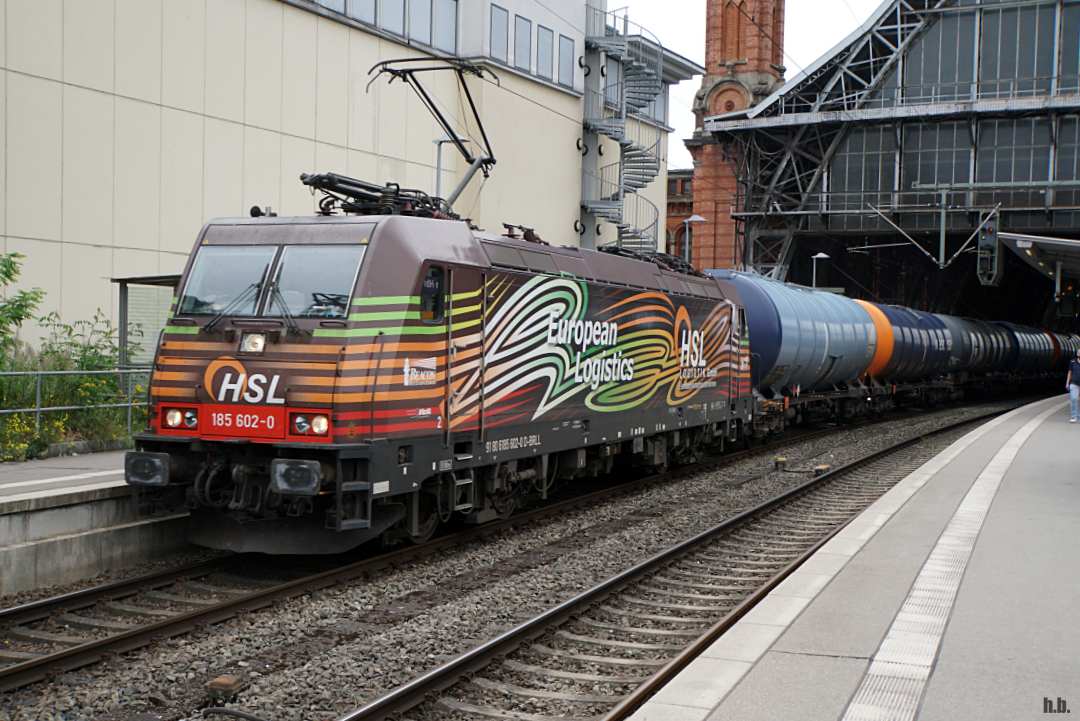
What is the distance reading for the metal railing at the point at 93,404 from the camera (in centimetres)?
1386

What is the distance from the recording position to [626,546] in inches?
475

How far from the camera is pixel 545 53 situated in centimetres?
3369

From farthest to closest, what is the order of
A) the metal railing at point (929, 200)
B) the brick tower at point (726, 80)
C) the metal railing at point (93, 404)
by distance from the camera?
1. the brick tower at point (726, 80)
2. the metal railing at point (929, 200)
3. the metal railing at point (93, 404)

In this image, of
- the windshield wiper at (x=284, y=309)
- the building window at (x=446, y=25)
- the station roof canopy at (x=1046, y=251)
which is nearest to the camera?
the windshield wiper at (x=284, y=309)

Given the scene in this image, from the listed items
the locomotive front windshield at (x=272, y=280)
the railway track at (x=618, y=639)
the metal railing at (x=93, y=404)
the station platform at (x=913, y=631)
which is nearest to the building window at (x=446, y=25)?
the metal railing at (x=93, y=404)

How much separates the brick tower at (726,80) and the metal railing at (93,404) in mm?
57416

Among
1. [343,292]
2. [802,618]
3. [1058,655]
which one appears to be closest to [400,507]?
[343,292]

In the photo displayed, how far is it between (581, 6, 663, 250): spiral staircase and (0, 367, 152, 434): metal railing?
2118cm

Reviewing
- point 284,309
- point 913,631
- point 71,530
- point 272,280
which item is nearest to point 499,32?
point 272,280

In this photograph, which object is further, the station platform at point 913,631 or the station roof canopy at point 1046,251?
the station roof canopy at point 1046,251

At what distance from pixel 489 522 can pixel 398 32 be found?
18.5 m

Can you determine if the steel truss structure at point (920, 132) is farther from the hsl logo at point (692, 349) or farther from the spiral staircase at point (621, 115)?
the hsl logo at point (692, 349)

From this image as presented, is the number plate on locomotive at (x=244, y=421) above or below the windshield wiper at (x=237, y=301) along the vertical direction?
below

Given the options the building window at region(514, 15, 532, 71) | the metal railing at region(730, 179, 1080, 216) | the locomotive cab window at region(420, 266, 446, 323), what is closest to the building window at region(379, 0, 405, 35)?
the building window at region(514, 15, 532, 71)
